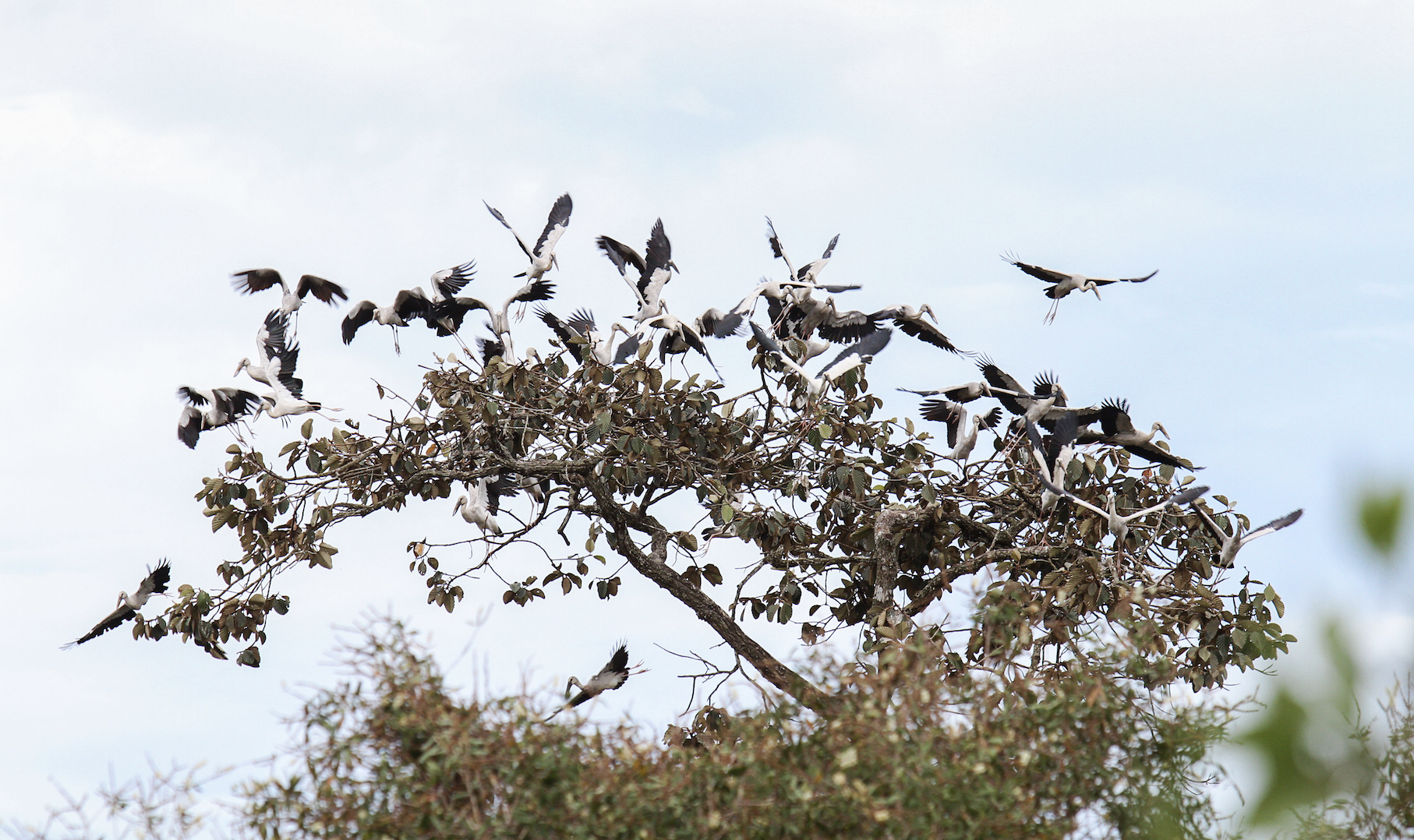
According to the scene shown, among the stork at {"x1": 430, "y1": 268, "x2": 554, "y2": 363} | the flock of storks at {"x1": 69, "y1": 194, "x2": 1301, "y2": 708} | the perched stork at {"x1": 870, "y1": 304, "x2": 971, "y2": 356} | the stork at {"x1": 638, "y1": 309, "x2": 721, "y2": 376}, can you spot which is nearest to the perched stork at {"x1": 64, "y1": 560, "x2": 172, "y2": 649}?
the flock of storks at {"x1": 69, "y1": 194, "x2": 1301, "y2": 708}

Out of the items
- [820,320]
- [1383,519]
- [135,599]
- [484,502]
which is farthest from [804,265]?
[1383,519]

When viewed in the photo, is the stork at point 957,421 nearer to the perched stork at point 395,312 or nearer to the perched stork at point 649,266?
the perched stork at point 649,266

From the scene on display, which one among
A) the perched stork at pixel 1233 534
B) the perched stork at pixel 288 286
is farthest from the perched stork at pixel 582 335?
the perched stork at pixel 1233 534

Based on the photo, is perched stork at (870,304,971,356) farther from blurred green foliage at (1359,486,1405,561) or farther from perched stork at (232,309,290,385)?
blurred green foliage at (1359,486,1405,561)

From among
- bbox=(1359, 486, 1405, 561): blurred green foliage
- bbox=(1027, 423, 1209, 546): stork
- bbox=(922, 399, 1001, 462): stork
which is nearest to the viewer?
bbox=(1359, 486, 1405, 561): blurred green foliage

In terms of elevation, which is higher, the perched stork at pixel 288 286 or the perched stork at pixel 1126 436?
the perched stork at pixel 288 286

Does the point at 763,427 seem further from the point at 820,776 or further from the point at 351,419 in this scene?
the point at 820,776

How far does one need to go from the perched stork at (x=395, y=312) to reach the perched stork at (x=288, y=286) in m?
0.14

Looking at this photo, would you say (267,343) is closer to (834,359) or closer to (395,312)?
(395,312)

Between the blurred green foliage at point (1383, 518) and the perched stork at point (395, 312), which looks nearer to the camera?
the blurred green foliage at point (1383, 518)

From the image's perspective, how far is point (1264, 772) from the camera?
0.91 meters

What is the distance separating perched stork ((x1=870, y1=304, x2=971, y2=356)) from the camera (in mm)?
7137

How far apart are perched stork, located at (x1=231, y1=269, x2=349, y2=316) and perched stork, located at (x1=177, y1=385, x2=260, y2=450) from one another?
59 centimetres

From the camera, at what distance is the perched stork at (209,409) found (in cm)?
720
